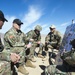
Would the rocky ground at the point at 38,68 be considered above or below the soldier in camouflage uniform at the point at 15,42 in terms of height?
below

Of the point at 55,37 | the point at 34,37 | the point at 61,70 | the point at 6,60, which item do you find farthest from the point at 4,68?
the point at 34,37

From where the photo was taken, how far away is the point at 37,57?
10938mm

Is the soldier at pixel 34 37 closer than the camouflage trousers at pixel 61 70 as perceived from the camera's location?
No

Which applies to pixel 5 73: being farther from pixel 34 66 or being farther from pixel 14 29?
pixel 34 66

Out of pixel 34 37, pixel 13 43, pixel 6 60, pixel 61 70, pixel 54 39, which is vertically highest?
pixel 34 37

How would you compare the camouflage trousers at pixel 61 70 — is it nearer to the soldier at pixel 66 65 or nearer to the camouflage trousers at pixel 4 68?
the soldier at pixel 66 65

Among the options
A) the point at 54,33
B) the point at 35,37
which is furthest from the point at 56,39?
the point at 35,37

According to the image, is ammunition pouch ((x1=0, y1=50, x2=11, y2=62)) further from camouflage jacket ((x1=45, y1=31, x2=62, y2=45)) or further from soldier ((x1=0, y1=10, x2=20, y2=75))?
camouflage jacket ((x1=45, y1=31, x2=62, y2=45))

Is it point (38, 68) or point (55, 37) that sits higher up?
point (55, 37)

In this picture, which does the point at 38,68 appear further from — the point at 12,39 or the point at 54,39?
the point at 54,39

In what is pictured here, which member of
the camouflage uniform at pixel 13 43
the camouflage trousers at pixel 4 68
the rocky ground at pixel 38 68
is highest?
the camouflage uniform at pixel 13 43

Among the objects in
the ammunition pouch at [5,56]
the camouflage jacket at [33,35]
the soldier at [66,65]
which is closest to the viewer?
the ammunition pouch at [5,56]

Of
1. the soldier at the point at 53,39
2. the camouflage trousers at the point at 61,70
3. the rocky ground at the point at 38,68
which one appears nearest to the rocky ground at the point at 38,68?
the rocky ground at the point at 38,68

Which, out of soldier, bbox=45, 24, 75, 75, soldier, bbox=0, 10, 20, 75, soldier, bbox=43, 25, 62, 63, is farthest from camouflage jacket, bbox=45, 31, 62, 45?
soldier, bbox=0, 10, 20, 75
